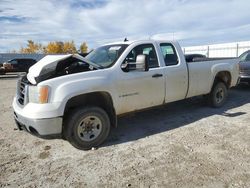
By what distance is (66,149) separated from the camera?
14.8ft

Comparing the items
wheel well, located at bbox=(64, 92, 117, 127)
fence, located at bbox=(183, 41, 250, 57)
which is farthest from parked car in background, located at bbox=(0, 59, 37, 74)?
wheel well, located at bbox=(64, 92, 117, 127)

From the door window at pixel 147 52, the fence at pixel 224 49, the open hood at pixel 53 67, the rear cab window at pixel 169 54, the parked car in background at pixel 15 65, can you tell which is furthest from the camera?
the parked car in background at pixel 15 65

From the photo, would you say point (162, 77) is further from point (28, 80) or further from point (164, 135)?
point (28, 80)

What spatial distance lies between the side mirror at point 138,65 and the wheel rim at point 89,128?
3.70 ft

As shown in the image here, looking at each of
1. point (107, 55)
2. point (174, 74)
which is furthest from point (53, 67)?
point (174, 74)

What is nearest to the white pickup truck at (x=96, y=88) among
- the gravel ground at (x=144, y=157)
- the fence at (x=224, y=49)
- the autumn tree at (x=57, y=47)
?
the gravel ground at (x=144, y=157)

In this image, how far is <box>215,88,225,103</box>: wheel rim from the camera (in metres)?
7.04

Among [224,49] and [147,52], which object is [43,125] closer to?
[147,52]

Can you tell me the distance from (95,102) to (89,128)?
1.65 feet

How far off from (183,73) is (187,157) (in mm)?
2301

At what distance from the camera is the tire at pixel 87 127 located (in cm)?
425

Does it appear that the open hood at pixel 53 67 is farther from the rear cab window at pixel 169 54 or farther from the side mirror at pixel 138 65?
the rear cab window at pixel 169 54

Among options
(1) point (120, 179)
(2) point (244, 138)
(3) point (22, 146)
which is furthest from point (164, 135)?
(3) point (22, 146)

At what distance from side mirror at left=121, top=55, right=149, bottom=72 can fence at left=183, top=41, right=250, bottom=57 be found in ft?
58.3
